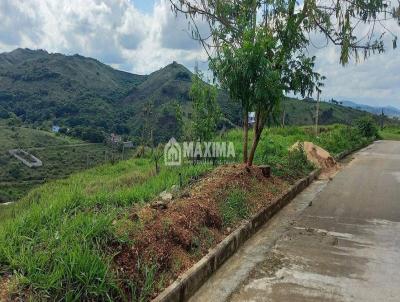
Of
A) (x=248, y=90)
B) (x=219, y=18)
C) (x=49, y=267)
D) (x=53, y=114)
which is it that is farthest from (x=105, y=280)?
(x=53, y=114)

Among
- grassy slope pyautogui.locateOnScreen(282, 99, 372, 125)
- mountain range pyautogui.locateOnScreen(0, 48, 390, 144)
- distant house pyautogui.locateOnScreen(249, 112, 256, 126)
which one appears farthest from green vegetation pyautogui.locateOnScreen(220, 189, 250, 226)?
mountain range pyautogui.locateOnScreen(0, 48, 390, 144)

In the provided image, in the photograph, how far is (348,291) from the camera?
14.4ft

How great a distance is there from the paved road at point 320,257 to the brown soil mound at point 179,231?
381 millimetres

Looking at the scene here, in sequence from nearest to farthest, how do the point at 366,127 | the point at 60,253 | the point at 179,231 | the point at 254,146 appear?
the point at 60,253 → the point at 179,231 → the point at 254,146 → the point at 366,127

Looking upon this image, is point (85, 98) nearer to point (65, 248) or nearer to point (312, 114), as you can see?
point (312, 114)

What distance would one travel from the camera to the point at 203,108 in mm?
12258

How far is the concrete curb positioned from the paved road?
89 millimetres

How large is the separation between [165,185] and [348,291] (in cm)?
411

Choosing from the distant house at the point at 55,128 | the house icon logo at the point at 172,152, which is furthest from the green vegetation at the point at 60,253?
the distant house at the point at 55,128

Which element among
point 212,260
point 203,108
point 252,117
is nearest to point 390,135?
point 203,108

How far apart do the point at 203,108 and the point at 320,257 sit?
7431 mm

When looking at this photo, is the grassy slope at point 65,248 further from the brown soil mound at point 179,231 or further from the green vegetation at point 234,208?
the green vegetation at point 234,208

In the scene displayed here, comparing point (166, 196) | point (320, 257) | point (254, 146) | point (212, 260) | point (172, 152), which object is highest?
point (254, 146)

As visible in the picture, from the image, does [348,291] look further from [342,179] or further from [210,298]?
[342,179]
